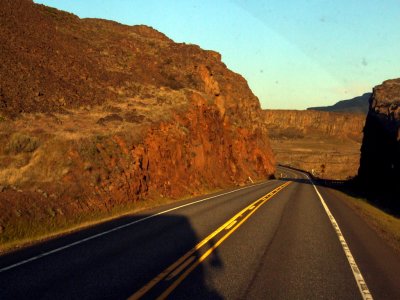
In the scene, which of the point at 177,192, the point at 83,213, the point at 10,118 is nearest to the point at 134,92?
the point at 177,192

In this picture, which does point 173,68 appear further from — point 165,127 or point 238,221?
point 238,221

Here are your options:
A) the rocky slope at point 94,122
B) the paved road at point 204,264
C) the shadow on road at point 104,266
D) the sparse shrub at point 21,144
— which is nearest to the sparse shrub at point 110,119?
the rocky slope at point 94,122

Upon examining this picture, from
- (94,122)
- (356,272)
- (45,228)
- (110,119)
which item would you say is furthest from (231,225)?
(110,119)

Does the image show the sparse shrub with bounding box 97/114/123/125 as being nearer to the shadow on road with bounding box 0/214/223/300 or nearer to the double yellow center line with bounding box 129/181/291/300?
the shadow on road with bounding box 0/214/223/300

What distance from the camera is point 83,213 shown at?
16.2 metres

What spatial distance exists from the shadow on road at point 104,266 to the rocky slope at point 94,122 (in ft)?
9.88

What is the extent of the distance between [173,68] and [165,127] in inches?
789

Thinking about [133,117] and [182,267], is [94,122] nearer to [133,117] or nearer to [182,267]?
[133,117]

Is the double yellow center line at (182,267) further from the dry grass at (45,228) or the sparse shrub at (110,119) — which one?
the sparse shrub at (110,119)

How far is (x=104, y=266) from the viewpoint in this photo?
866 cm

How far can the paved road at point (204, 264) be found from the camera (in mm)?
7309

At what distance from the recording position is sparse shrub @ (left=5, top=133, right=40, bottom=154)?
18078mm

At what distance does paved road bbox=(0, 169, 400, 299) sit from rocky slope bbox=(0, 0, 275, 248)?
143 inches

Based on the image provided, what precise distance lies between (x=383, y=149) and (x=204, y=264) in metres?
42.2
